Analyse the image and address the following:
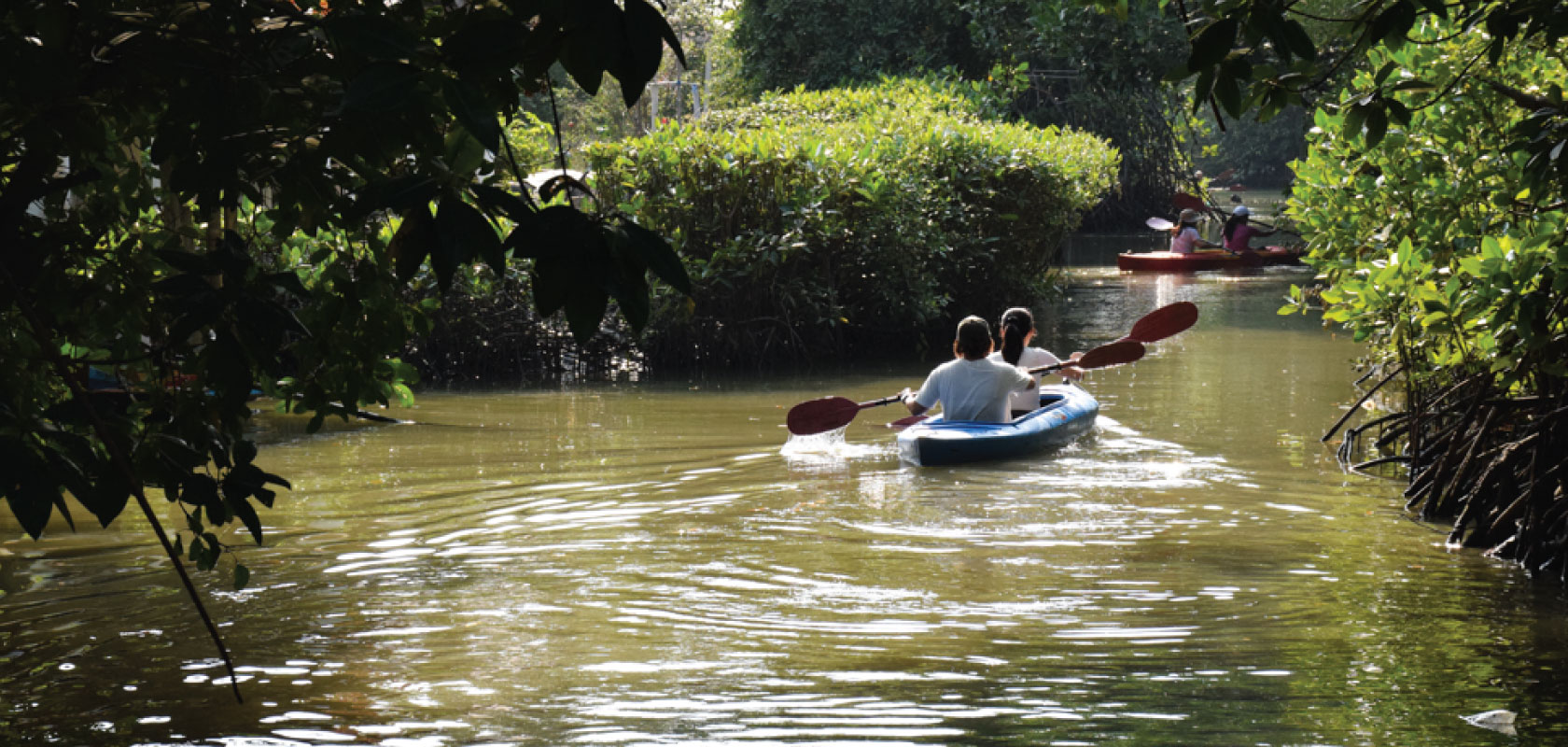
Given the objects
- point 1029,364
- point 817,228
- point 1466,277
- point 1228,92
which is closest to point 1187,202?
point 817,228

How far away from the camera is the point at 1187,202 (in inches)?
1099

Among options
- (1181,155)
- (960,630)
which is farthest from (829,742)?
(1181,155)

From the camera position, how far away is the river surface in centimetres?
475

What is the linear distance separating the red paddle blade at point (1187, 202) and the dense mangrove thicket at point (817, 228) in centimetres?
1242

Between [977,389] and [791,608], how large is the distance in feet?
12.7

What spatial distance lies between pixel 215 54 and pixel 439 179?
1.62 metres

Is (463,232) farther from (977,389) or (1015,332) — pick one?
(1015,332)

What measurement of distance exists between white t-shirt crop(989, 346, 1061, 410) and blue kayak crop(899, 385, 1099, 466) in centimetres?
35

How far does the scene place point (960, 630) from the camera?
5.77 meters

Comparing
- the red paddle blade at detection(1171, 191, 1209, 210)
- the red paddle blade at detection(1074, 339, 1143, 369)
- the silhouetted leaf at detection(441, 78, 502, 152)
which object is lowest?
the red paddle blade at detection(1074, 339, 1143, 369)

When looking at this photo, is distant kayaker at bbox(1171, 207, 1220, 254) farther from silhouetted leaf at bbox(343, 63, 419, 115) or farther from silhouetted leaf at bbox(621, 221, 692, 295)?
silhouetted leaf at bbox(343, 63, 419, 115)

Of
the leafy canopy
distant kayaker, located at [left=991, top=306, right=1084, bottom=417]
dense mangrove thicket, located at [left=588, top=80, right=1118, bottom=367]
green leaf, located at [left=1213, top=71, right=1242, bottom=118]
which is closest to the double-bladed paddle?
distant kayaker, located at [left=991, top=306, right=1084, bottom=417]

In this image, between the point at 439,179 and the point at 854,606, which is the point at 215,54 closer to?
the point at 439,179

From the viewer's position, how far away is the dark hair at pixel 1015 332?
34.2 ft
